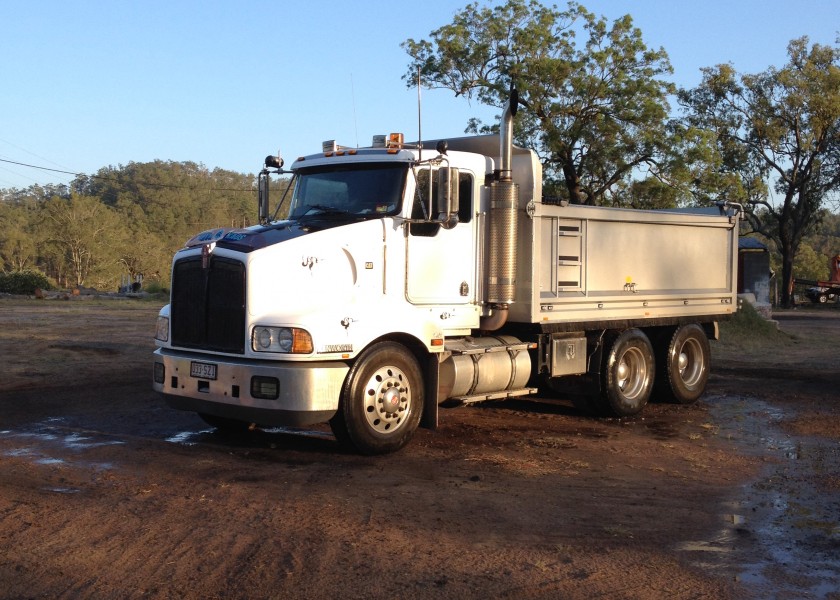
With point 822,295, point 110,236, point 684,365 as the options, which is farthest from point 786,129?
point 110,236

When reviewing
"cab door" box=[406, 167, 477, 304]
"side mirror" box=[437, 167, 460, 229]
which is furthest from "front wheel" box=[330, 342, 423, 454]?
"side mirror" box=[437, 167, 460, 229]

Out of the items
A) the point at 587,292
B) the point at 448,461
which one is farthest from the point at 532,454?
the point at 587,292

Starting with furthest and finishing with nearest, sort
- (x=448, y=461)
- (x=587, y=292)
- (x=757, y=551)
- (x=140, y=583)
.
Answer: (x=587, y=292) < (x=448, y=461) < (x=757, y=551) < (x=140, y=583)

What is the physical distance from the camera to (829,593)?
4.95 metres

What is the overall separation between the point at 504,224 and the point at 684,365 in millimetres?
4743

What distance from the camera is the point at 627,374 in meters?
11.6

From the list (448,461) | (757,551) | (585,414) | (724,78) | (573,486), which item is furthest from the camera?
(724,78)

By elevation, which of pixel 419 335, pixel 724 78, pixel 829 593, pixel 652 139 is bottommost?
pixel 829 593

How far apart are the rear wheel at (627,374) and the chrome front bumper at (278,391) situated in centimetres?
443

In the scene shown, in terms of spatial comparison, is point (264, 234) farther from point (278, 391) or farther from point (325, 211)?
point (278, 391)

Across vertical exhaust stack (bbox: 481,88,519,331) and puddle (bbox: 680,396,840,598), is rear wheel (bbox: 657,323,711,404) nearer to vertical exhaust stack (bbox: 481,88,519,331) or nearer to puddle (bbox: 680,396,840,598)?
puddle (bbox: 680,396,840,598)

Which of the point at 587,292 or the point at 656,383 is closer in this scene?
the point at 587,292

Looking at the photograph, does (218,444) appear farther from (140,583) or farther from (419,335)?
(140,583)

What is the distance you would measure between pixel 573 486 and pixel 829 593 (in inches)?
103
